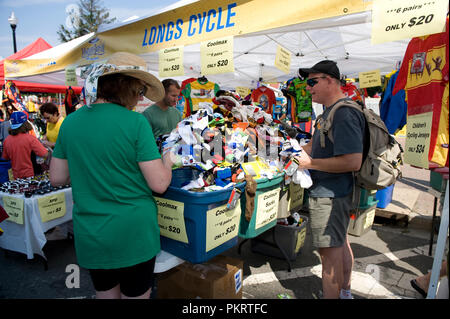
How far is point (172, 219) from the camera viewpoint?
1744mm

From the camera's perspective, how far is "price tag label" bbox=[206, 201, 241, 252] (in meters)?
1.70

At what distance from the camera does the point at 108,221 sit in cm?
136

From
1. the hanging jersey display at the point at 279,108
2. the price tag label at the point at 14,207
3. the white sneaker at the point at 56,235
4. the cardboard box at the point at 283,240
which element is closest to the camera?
the price tag label at the point at 14,207

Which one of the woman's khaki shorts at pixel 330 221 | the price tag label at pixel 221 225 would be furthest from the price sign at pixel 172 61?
the woman's khaki shorts at pixel 330 221

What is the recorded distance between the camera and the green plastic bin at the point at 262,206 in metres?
2.05

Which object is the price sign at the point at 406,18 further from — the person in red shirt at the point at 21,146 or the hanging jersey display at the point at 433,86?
the person in red shirt at the point at 21,146

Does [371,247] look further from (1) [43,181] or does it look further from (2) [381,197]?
(1) [43,181]

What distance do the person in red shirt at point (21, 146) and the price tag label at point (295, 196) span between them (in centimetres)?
341

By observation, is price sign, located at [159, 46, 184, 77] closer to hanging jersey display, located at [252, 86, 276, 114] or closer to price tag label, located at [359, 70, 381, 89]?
hanging jersey display, located at [252, 86, 276, 114]

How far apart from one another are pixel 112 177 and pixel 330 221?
149 cm

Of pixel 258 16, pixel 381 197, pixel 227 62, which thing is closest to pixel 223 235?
pixel 227 62

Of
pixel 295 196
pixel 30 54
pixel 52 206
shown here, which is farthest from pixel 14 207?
pixel 30 54

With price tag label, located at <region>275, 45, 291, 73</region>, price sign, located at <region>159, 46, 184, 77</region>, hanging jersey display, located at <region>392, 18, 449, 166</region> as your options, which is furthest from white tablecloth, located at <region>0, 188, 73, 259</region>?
hanging jersey display, located at <region>392, 18, 449, 166</region>

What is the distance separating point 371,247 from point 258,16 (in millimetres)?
3247
